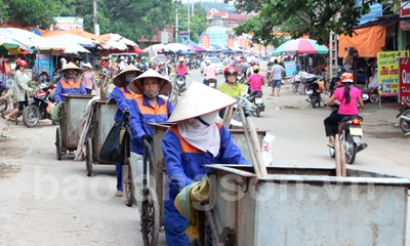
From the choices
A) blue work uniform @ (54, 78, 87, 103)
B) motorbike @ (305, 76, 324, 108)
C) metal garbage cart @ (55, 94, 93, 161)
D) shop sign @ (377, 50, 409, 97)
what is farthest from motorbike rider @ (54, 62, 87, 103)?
motorbike @ (305, 76, 324, 108)

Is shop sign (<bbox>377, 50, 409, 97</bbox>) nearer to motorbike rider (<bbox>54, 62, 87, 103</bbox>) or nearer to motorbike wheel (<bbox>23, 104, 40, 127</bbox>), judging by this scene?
motorbike wheel (<bbox>23, 104, 40, 127</bbox>)

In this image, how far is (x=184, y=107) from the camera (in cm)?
452

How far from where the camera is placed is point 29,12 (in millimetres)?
32281

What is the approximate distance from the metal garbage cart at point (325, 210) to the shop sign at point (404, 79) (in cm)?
1406

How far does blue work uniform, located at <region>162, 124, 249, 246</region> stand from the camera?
14.9 feet

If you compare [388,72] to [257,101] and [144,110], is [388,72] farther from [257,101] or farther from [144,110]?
[144,110]

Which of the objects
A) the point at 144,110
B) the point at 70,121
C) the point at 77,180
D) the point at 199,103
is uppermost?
the point at 199,103

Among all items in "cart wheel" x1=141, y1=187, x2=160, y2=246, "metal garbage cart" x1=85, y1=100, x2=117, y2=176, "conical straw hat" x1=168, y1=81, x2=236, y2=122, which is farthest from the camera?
"metal garbage cart" x1=85, y1=100, x2=117, y2=176

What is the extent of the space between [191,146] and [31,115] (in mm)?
13185

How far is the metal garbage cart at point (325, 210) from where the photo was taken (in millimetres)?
3400

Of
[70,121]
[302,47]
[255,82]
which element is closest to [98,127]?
[70,121]

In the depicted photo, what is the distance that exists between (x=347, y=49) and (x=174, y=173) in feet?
64.3

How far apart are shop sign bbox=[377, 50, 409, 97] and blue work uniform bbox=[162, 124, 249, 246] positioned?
15.3m

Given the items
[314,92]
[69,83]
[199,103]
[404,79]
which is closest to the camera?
[199,103]
